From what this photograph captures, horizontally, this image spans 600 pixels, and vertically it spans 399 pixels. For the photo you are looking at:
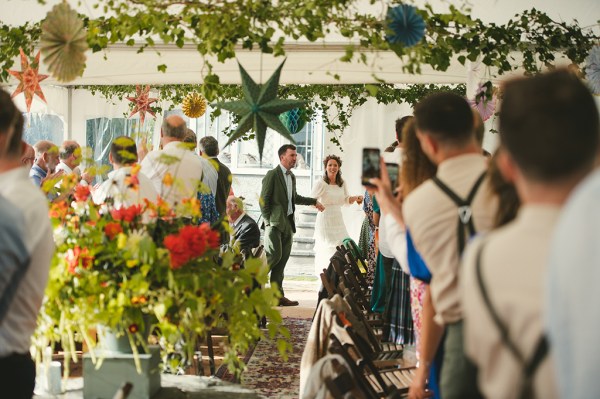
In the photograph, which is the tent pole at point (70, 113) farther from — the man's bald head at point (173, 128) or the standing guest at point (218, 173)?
the man's bald head at point (173, 128)

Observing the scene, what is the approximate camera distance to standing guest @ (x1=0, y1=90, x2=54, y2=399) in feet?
6.34

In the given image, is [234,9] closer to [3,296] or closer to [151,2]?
[151,2]

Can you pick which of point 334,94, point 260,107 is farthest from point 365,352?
point 334,94

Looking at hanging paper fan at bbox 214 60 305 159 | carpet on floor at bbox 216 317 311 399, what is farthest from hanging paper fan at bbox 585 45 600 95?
carpet on floor at bbox 216 317 311 399

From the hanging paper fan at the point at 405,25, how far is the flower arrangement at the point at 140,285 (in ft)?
4.17

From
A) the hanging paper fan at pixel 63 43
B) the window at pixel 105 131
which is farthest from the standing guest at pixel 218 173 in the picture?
the window at pixel 105 131

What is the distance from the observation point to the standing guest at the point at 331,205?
369 inches

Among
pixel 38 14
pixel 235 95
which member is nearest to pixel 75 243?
pixel 38 14

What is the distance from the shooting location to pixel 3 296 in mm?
1926

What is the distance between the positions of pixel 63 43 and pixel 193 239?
139 cm

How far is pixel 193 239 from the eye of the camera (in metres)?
2.54

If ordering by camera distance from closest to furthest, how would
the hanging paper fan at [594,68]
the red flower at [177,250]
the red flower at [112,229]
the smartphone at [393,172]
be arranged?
the red flower at [177,250], the red flower at [112,229], the smartphone at [393,172], the hanging paper fan at [594,68]

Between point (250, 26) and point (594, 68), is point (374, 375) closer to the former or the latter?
point (250, 26)

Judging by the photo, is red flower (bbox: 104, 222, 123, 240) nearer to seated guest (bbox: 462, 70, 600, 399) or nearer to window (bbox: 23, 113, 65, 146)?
seated guest (bbox: 462, 70, 600, 399)
